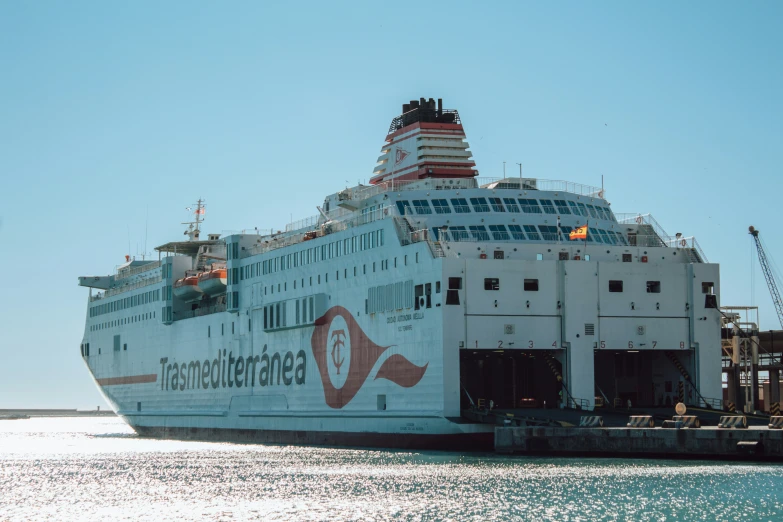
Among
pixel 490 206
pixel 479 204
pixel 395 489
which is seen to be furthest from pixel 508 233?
pixel 395 489

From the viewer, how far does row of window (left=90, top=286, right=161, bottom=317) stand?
6228cm

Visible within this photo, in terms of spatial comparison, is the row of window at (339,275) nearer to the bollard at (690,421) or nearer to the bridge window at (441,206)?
the bridge window at (441,206)

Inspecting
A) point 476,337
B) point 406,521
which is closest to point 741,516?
point 406,521

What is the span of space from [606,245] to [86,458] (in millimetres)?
21270

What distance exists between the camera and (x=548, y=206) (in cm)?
4259

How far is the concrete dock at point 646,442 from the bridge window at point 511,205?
1038 centimetres

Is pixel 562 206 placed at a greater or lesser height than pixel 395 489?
greater

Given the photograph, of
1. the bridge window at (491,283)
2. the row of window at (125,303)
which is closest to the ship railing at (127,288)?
the row of window at (125,303)

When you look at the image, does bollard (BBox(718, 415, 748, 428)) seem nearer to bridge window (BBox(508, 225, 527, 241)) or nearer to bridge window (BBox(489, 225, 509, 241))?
bridge window (BBox(508, 225, 527, 241))

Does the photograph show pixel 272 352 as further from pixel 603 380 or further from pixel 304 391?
pixel 603 380

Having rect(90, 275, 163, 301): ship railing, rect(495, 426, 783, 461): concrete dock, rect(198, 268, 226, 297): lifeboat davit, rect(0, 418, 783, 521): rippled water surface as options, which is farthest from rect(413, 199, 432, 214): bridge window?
rect(90, 275, 163, 301): ship railing

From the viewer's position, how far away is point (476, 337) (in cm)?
3709

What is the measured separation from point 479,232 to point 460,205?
1.65m

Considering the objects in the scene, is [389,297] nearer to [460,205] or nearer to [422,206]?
[422,206]
